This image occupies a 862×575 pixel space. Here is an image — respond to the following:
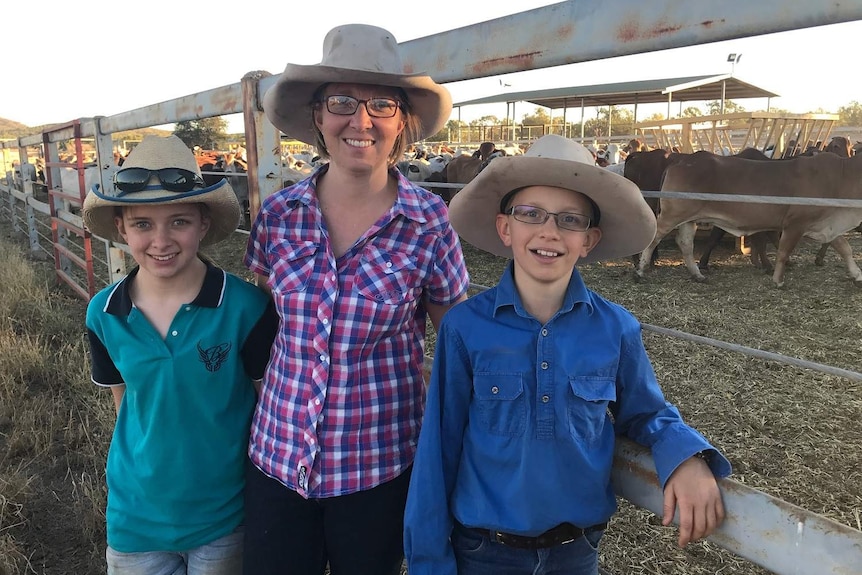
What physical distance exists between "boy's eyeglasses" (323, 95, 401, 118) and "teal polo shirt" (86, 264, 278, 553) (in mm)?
602

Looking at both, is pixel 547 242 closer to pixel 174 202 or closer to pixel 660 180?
pixel 174 202

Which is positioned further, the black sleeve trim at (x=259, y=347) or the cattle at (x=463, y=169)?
the cattle at (x=463, y=169)

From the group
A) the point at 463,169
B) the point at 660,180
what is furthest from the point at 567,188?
the point at 463,169

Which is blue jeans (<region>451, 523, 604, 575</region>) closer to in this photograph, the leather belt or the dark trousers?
the leather belt

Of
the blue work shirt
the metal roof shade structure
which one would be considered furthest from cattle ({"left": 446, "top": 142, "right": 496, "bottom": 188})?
the metal roof shade structure

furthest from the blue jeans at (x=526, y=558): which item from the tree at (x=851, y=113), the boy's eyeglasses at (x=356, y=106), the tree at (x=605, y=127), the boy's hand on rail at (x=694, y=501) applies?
the tree at (x=851, y=113)

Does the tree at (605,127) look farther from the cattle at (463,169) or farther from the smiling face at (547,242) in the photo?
the smiling face at (547,242)

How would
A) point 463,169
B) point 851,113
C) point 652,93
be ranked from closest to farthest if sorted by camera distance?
point 463,169 → point 652,93 → point 851,113

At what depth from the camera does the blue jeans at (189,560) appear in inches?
64.9

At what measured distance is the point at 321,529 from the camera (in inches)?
64.5

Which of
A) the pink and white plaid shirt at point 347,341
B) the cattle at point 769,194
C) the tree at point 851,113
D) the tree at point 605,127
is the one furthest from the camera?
the tree at point 851,113

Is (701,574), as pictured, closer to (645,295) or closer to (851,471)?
(851,471)

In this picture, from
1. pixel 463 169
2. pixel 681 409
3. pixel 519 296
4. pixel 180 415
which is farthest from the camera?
pixel 463 169

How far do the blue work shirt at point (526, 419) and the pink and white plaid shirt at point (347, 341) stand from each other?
0.90ft
